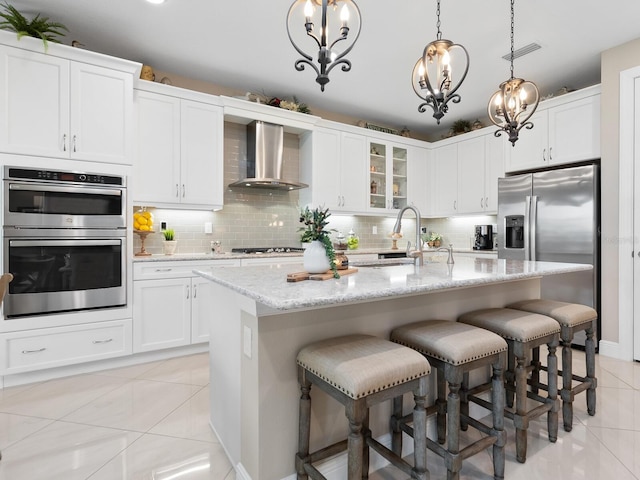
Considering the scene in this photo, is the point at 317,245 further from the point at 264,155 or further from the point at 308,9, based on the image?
the point at 264,155

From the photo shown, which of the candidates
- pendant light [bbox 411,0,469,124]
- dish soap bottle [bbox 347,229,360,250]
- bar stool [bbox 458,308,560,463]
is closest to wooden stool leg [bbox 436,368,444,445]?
bar stool [bbox 458,308,560,463]

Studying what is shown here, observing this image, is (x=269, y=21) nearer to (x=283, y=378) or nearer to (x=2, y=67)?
(x=2, y=67)

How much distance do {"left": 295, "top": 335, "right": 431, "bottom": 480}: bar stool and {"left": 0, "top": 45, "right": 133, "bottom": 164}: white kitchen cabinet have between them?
8.61 feet

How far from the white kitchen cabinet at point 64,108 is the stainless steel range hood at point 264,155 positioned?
1.31 meters

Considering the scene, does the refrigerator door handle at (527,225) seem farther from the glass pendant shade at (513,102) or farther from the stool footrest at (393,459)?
the stool footrest at (393,459)

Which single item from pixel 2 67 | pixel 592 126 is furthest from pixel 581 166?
pixel 2 67

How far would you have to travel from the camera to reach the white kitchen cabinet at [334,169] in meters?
4.49

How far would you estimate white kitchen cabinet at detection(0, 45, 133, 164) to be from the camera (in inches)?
103

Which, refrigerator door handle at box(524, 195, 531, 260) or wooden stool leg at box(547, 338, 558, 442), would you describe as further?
refrigerator door handle at box(524, 195, 531, 260)

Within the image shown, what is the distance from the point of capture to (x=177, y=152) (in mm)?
3516

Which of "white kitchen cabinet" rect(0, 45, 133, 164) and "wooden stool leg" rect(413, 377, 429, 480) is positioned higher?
"white kitchen cabinet" rect(0, 45, 133, 164)

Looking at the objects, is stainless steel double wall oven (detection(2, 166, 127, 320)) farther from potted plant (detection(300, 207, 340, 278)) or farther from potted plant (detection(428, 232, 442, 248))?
potted plant (detection(428, 232, 442, 248))

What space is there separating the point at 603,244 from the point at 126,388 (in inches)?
170

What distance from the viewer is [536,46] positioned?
3193 millimetres
